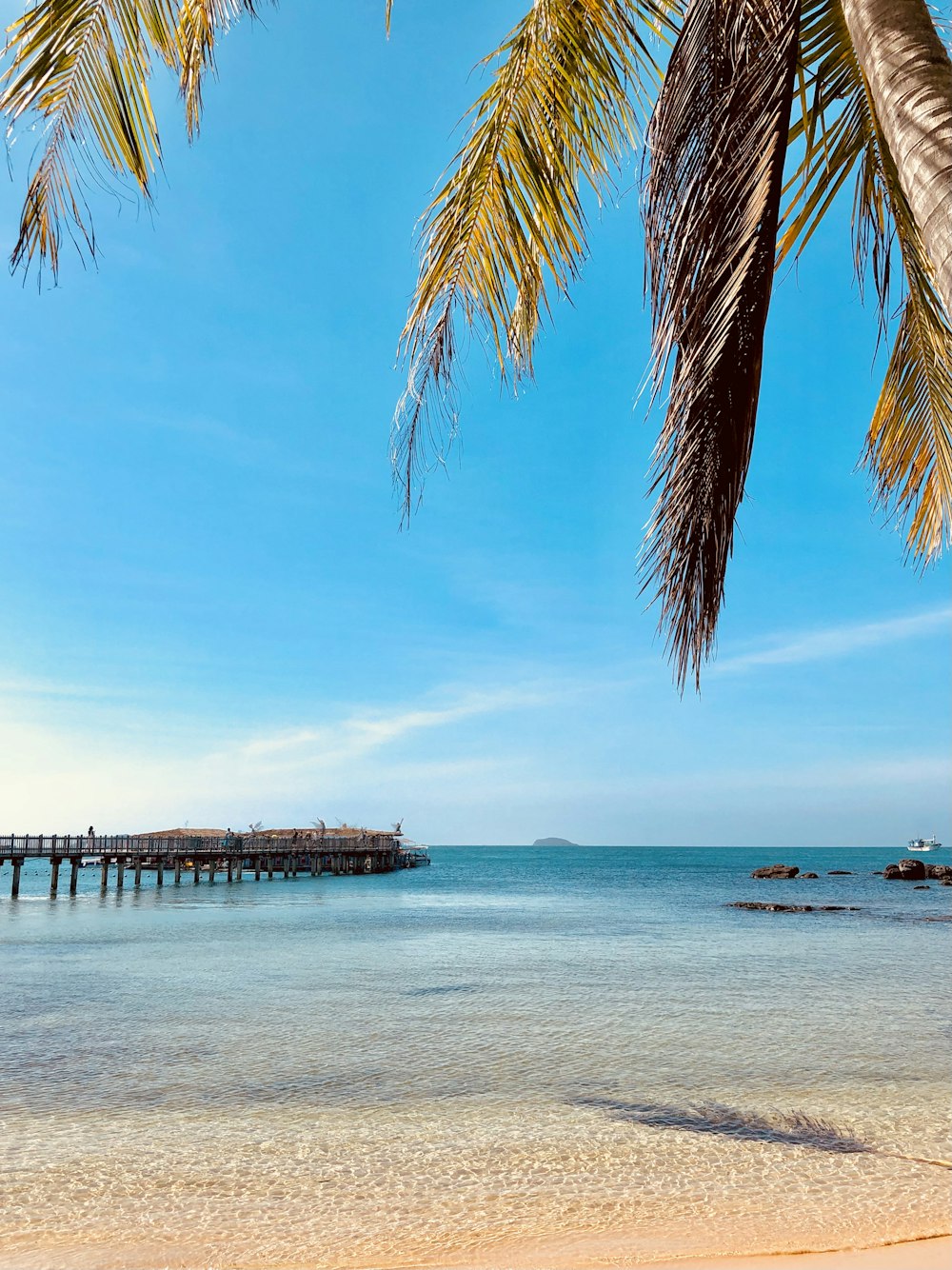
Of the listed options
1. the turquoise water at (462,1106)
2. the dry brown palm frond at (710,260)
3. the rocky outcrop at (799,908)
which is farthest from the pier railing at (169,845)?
the dry brown palm frond at (710,260)

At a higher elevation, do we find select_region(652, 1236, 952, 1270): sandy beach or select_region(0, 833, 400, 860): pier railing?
select_region(0, 833, 400, 860): pier railing

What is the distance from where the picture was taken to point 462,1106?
10133 millimetres

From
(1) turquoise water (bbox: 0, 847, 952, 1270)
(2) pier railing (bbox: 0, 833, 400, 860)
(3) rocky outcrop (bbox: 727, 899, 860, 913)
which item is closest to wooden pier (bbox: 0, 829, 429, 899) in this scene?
(2) pier railing (bbox: 0, 833, 400, 860)

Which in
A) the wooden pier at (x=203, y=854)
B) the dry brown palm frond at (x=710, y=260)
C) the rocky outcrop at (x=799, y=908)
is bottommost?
the rocky outcrop at (x=799, y=908)

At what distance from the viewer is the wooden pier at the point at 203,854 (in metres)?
43.9

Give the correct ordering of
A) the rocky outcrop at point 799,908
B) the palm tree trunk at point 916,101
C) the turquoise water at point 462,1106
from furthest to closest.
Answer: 1. the rocky outcrop at point 799,908
2. the turquoise water at point 462,1106
3. the palm tree trunk at point 916,101

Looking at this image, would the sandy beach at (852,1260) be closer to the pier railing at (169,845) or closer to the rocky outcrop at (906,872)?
the pier railing at (169,845)

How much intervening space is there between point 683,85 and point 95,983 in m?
19.8

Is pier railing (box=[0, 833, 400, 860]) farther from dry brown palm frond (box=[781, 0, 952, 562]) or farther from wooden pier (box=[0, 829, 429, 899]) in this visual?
dry brown palm frond (box=[781, 0, 952, 562])

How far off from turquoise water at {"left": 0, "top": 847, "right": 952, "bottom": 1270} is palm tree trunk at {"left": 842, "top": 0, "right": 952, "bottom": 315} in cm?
645

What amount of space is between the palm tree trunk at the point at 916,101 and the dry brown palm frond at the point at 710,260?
0.22m

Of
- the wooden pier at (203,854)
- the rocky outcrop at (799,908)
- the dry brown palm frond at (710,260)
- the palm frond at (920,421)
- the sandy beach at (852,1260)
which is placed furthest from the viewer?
the wooden pier at (203,854)

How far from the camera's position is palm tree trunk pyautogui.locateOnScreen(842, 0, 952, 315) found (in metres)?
2.30

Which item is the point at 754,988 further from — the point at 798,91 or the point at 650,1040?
the point at 798,91
